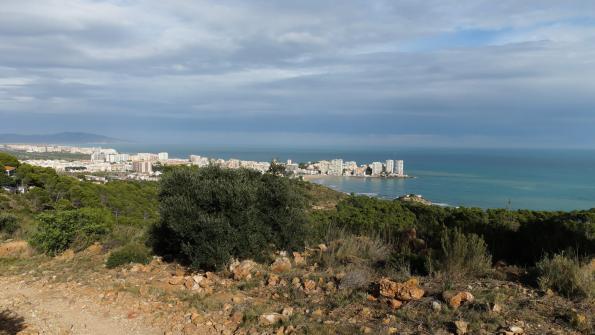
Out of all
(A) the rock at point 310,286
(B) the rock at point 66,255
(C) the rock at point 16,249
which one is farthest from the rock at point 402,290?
(C) the rock at point 16,249

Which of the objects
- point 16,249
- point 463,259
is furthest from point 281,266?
point 16,249

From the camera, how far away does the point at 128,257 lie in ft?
26.3

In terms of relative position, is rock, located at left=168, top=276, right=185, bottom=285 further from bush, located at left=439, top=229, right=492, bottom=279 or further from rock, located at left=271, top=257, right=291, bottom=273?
bush, located at left=439, top=229, right=492, bottom=279

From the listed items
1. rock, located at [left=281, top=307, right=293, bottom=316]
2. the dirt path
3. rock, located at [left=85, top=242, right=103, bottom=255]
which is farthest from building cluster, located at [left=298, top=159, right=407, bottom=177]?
rock, located at [left=281, top=307, right=293, bottom=316]

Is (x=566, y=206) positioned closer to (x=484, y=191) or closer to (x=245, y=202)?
(x=484, y=191)

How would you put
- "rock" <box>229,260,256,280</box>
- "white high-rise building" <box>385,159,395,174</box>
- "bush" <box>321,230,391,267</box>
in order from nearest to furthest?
"rock" <box>229,260,256,280</box> < "bush" <box>321,230,391,267</box> < "white high-rise building" <box>385,159,395,174</box>

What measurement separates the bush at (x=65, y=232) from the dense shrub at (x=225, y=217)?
1.96 metres

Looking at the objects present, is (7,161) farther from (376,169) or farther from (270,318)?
(376,169)

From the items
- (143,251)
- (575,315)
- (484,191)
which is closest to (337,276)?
(575,315)

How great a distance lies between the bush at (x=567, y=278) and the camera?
188 inches

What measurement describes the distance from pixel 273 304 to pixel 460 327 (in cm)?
258

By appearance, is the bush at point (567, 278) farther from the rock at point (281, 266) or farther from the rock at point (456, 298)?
the rock at point (281, 266)

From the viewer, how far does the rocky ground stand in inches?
173

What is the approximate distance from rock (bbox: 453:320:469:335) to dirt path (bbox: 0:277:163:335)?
3659 millimetres
